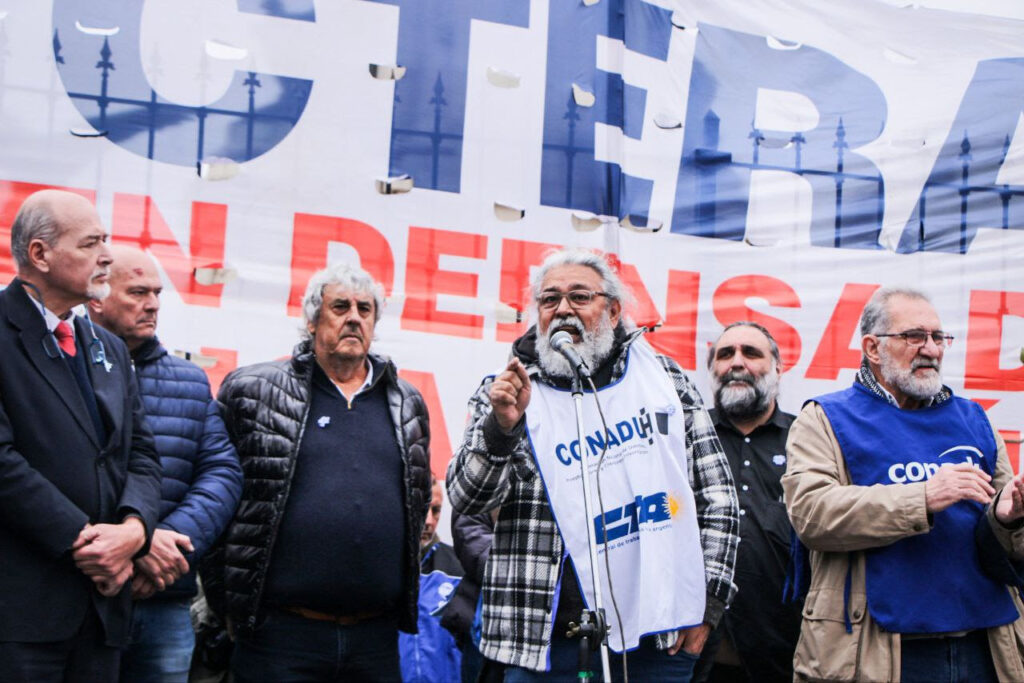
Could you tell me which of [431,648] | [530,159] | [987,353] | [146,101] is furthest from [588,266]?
[987,353]

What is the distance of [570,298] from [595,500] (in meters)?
0.63

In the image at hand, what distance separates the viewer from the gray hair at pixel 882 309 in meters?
3.50

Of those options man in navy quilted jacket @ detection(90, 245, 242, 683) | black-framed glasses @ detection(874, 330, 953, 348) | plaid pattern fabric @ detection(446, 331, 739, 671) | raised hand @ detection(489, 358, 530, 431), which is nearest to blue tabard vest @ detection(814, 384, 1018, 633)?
black-framed glasses @ detection(874, 330, 953, 348)

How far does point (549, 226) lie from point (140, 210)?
1722 millimetres

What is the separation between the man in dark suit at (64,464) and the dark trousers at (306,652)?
1.99 feet

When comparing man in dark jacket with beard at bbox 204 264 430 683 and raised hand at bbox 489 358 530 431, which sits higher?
raised hand at bbox 489 358 530 431

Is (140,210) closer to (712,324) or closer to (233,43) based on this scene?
(233,43)

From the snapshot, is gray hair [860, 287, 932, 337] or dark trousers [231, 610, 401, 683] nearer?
dark trousers [231, 610, 401, 683]

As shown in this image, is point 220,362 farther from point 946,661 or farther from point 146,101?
point 946,661

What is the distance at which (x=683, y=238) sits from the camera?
4871mm

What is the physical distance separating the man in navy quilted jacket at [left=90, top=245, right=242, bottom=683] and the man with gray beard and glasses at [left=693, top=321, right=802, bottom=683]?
166cm

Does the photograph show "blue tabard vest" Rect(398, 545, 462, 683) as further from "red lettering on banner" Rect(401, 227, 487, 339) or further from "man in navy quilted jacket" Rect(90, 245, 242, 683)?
"red lettering on banner" Rect(401, 227, 487, 339)

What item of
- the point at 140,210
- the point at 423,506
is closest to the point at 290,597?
the point at 423,506

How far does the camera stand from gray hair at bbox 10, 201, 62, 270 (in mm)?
2924
